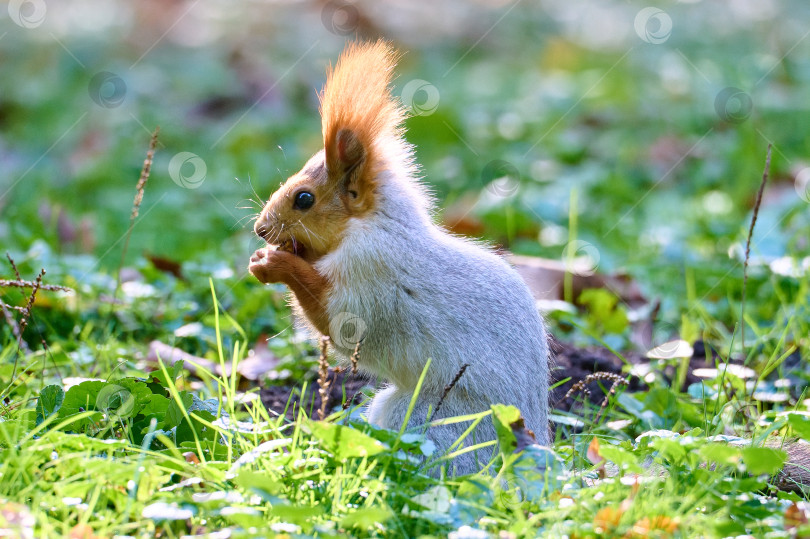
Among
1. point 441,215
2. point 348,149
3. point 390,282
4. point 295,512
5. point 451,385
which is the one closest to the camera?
point 295,512

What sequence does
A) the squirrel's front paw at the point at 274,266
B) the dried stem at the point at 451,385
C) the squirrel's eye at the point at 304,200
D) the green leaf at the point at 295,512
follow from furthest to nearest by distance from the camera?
the squirrel's eye at the point at 304,200 < the squirrel's front paw at the point at 274,266 < the dried stem at the point at 451,385 < the green leaf at the point at 295,512

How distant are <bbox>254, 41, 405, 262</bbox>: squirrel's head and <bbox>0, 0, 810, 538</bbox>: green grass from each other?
1.08 feet

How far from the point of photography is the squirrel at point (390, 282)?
8.33ft

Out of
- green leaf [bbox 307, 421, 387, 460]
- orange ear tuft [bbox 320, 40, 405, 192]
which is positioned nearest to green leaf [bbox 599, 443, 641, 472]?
green leaf [bbox 307, 421, 387, 460]

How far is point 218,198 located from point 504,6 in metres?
6.02

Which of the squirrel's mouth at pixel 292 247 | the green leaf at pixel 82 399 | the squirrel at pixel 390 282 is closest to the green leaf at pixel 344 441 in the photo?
the squirrel at pixel 390 282

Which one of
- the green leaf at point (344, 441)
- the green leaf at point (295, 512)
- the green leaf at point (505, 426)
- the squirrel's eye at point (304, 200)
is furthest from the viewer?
the squirrel's eye at point (304, 200)

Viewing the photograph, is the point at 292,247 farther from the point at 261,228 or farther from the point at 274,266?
the point at 274,266

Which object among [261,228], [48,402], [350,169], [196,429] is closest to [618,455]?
[196,429]

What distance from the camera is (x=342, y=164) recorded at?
2.77 metres

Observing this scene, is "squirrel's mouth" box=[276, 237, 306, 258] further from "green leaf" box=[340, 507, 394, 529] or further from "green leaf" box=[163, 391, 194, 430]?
"green leaf" box=[340, 507, 394, 529]

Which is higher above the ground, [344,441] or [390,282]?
[390,282]

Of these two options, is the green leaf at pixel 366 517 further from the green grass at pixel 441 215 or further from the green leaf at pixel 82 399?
the green leaf at pixel 82 399

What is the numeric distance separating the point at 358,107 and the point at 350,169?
198mm
